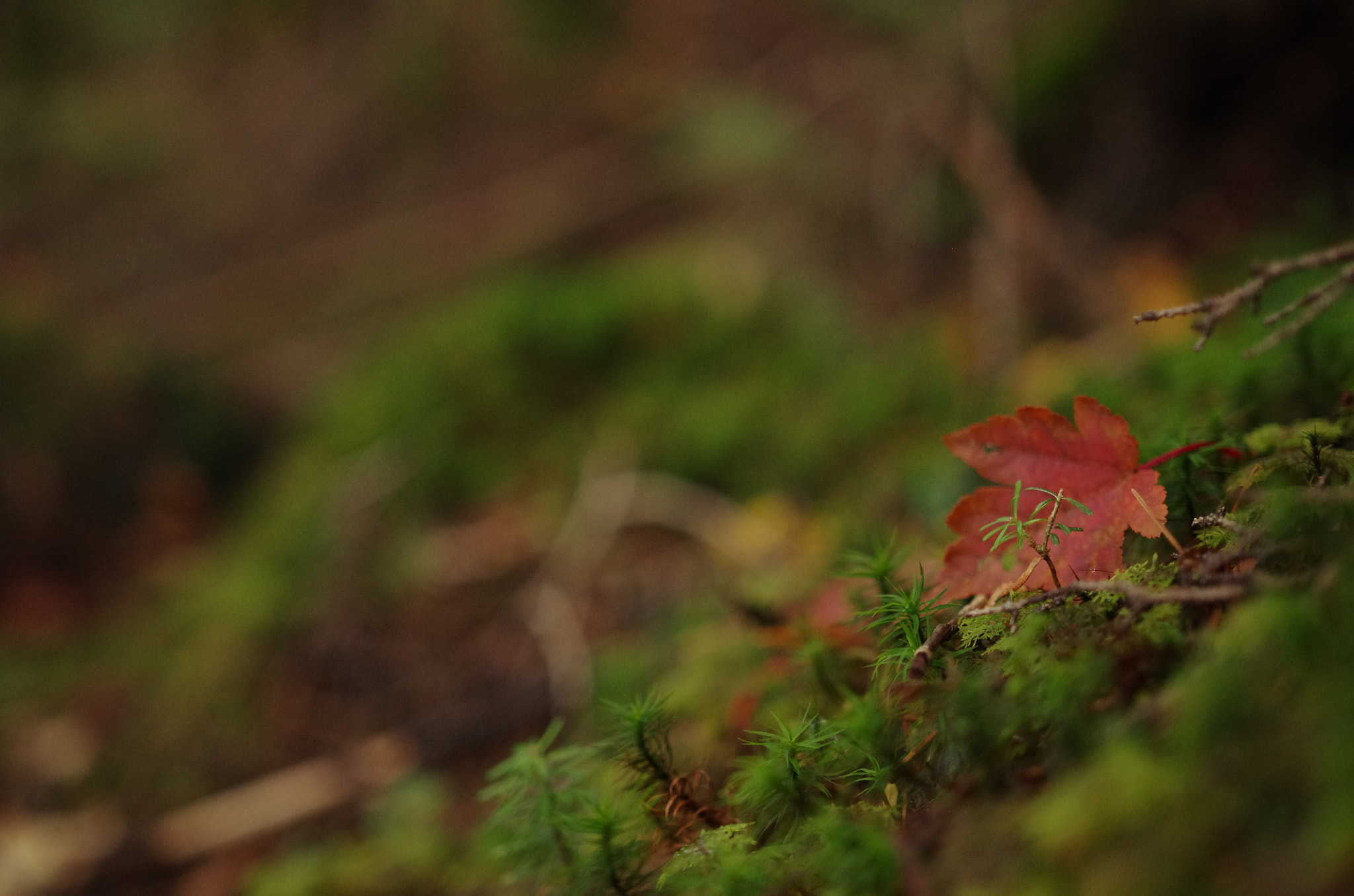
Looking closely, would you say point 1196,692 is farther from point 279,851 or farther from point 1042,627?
point 279,851

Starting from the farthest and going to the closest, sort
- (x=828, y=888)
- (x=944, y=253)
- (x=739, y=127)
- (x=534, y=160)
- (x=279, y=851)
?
(x=534, y=160), (x=739, y=127), (x=944, y=253), (x=279, y=851), (x=828, y=888)

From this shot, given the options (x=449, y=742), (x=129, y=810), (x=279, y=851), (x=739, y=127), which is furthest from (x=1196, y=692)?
(x=739, y=127)

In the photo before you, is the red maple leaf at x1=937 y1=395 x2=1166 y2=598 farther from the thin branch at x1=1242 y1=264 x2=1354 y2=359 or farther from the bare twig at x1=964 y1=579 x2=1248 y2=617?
the thin branch at x1=1242 y1=264 x2=1354 y2=359

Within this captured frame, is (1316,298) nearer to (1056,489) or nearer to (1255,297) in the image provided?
(1255,297)

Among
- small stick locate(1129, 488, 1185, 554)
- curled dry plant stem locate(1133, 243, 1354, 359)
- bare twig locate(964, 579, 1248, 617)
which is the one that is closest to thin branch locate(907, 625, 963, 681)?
bare twig locate(964, 579, 1248, 617)

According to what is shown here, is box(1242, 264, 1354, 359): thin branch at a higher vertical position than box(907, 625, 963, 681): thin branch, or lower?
higher

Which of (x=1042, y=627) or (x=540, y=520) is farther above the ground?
(x=540, y=520)

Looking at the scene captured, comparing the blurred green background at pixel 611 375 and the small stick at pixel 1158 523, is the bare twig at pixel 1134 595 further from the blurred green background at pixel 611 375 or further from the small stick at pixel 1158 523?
the blurred green background at pixel 611 375

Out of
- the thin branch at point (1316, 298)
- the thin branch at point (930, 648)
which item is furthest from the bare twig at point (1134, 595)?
the thin branch at point (1316, 298)
